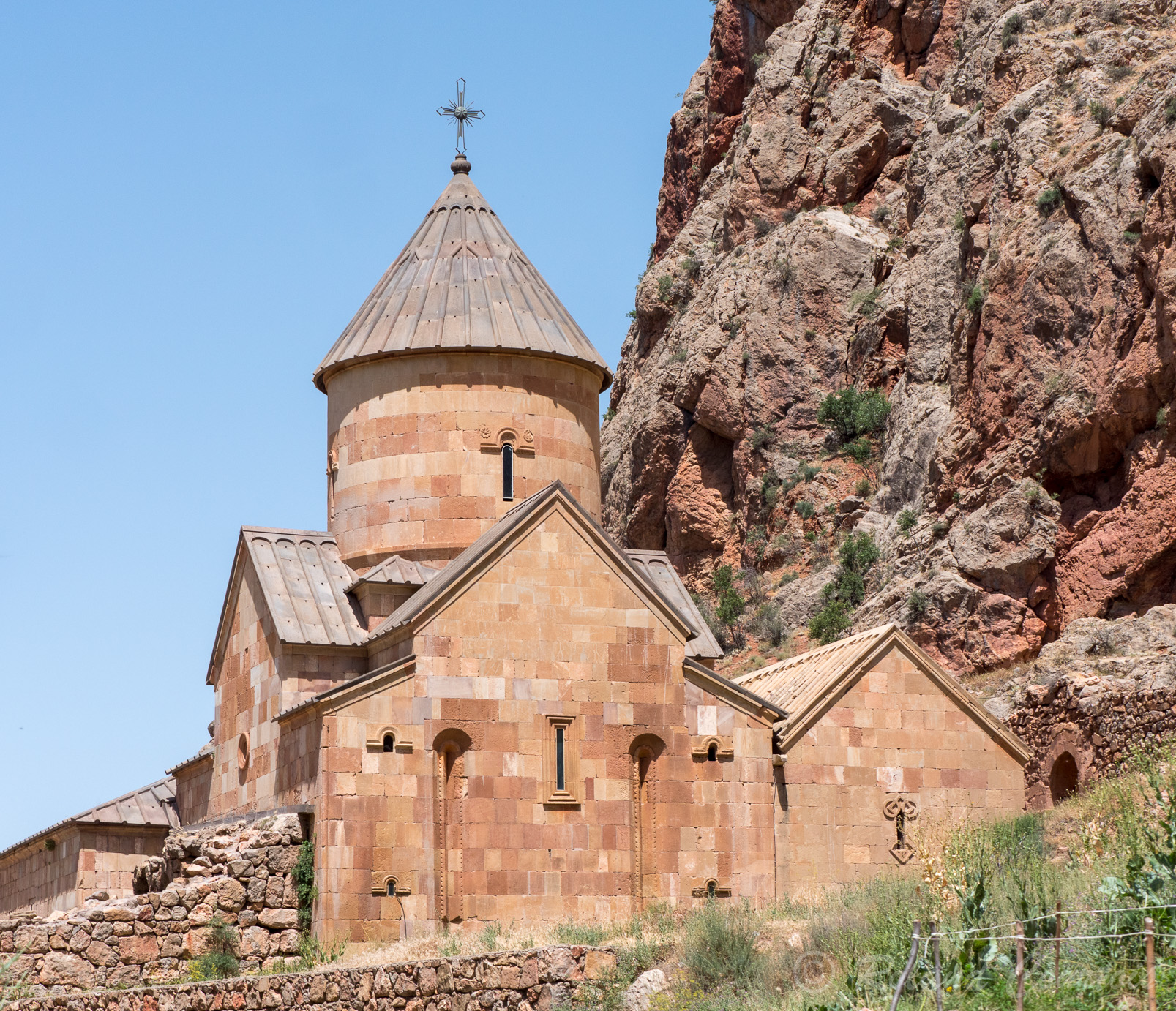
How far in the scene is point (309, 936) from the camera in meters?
16.5

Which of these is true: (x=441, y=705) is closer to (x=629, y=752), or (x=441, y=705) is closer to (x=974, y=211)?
(x=629, y=752)

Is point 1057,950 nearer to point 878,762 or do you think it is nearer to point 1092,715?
point 878,762

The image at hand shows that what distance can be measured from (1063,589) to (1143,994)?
19591 millimetres

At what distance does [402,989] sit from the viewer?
13.5m

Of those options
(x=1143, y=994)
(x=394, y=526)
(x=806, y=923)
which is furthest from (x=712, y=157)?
(x=1143, y=994)

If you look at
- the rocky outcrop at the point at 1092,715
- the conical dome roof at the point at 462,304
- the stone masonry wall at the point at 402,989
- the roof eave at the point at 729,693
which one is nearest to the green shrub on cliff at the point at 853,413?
the rocky outcrop at the point at 1092,715

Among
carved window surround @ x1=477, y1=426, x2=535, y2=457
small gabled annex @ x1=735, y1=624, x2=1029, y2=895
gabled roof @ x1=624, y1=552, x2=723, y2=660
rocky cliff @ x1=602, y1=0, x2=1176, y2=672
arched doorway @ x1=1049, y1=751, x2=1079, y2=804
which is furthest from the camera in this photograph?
rocky cliff @ x1=602, y1=0, x2=1176, y2=672

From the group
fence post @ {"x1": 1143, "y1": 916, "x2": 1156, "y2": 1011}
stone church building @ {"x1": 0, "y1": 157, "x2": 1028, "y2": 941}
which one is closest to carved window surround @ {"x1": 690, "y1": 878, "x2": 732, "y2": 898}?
stone church building @ {"x1": 0, "y1": 157, "x2": 1028, "y2": 941}

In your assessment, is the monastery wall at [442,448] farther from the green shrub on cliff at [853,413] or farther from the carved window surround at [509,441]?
the green shrub on cliff at [853,413]

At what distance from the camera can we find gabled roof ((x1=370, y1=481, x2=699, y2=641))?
17.6 m

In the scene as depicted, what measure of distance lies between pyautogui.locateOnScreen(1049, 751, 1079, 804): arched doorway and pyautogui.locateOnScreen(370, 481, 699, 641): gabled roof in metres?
5.61

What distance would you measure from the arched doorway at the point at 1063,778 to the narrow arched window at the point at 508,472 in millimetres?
7939

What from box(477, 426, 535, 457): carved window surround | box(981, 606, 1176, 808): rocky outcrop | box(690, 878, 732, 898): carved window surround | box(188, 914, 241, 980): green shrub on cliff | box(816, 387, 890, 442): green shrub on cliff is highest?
box(816, 387, 890, 442): green shrub on cliff

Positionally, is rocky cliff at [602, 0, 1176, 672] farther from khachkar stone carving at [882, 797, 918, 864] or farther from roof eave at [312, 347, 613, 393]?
roof eave at [312, 347, 613, 393]
